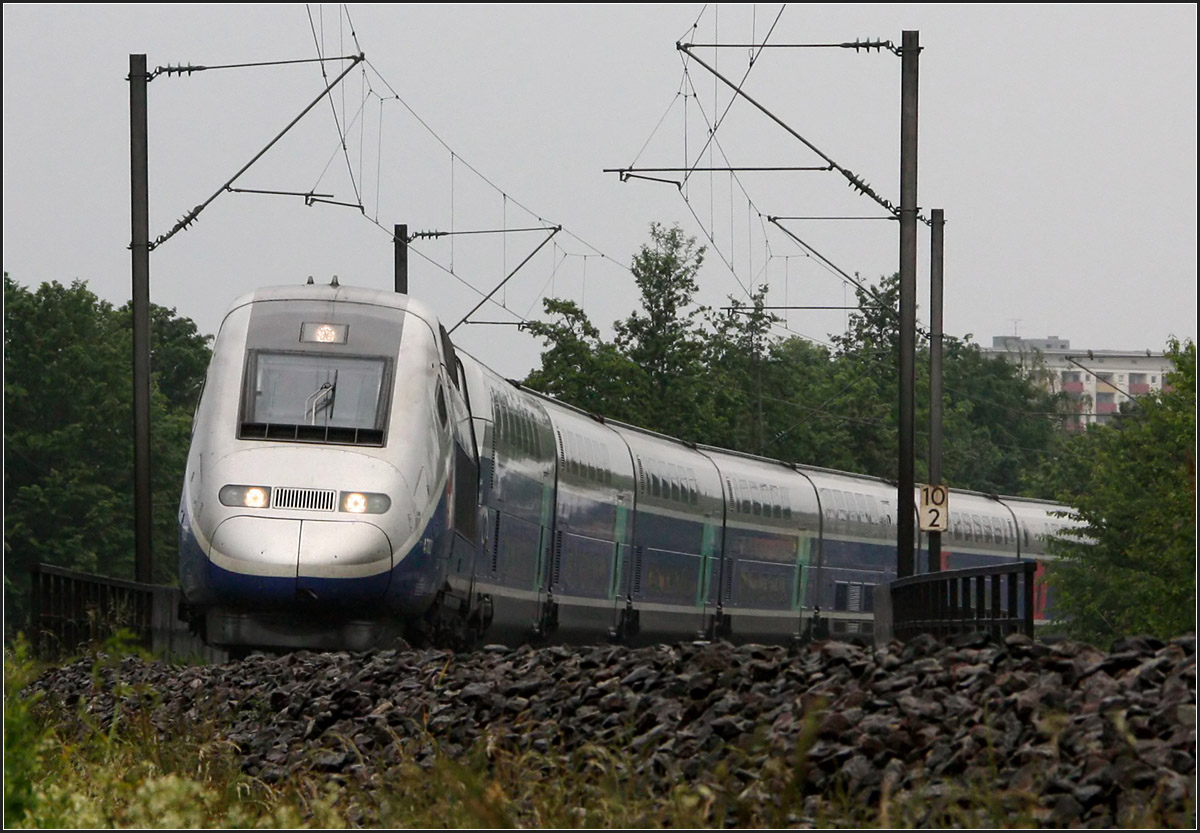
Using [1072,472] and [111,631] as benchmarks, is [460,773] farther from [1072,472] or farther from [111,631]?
[1072,472]

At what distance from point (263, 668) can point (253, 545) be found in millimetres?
1358

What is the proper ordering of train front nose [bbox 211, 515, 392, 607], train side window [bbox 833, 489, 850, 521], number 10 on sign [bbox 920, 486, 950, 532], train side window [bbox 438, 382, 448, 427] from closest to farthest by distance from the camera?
train front nose [bbox 211, 515, 392, 607] → train side window [bbox 438, 382, 448, 427] → number 10 on sign [bbox 920, 486, 950, 532] → train side window [bbox 833, 489, 850, 521]

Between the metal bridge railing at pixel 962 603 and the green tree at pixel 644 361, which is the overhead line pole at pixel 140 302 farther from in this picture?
the green tree at pixel 644 361

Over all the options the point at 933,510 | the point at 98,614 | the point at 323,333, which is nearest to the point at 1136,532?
the point at 933,510

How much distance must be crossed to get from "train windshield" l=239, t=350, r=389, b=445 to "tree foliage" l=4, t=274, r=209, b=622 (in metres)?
46.2

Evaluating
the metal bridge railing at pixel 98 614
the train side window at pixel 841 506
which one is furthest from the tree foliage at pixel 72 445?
the metal bridge railing at pixel 98 614

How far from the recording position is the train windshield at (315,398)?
1570 centimetres

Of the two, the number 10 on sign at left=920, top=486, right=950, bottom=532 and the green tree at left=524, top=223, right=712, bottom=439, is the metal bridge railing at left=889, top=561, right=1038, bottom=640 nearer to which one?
the number 10 on sign at left=920, top=486, right=950, bottom=532

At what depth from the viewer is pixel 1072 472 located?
82.8m

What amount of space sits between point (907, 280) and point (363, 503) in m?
9.53

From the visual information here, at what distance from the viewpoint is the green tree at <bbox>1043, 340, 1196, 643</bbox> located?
48.1m

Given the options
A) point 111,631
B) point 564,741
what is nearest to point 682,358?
point 111,631

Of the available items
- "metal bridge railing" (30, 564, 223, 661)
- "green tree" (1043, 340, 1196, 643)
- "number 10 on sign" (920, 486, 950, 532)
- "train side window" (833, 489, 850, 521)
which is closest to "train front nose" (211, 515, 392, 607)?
"metal bridge railing" (30, 564, 223, 661)

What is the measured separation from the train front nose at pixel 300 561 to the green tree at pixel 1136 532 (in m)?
34.8
